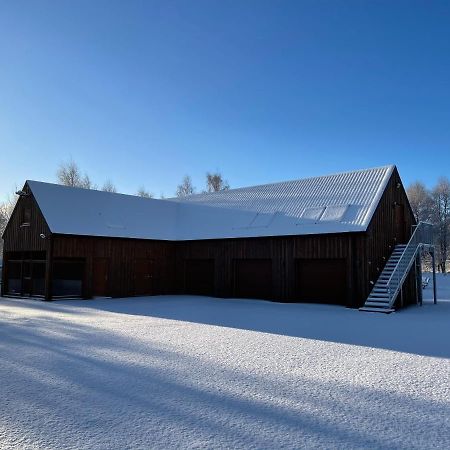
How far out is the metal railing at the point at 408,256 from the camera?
1584cm

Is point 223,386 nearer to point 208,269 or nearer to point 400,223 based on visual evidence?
point 208,269

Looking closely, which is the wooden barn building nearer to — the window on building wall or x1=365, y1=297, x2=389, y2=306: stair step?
the window on building wall

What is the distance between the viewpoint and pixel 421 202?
48781mm

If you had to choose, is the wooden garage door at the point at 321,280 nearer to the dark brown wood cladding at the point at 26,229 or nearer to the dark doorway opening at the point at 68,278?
the dark doorway opening at the point at 68,278

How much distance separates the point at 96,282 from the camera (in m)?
19.9

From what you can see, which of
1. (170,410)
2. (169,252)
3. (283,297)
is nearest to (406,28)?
(283,297)

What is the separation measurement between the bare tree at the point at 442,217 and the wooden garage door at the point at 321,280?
33.7 m

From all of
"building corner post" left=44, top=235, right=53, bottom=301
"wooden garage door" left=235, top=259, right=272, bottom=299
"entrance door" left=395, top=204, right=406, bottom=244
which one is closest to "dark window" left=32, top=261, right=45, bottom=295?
"building corner post" left=44, top=235, right=53, bottom=301

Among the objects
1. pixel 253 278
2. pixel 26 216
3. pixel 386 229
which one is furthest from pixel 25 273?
pixel 386 229

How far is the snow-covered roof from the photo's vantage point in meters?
17.6

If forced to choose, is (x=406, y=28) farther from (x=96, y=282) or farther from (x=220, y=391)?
(x=96, y=282)

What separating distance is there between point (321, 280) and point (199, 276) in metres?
6.71

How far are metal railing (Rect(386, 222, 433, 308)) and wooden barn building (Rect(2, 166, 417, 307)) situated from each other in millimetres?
695

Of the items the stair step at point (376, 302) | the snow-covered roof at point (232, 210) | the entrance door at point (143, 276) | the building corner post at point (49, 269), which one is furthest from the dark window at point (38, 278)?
the stair step at point (376, 302)
